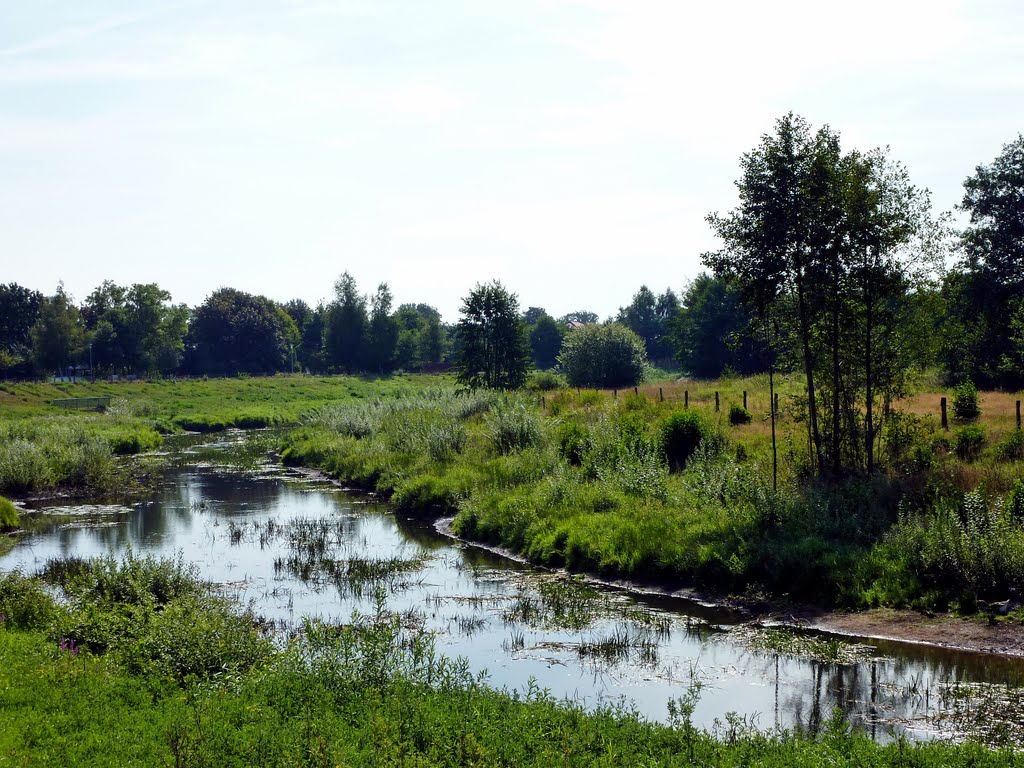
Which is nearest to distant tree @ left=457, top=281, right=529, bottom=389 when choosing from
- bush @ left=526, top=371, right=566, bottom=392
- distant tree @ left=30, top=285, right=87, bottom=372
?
bush @ left=526, top=371, right=566, bottom=392

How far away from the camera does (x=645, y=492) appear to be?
21844mm

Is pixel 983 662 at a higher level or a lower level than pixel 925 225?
lower

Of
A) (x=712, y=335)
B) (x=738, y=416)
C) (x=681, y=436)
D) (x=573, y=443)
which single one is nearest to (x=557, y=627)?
(x=681, y=436)

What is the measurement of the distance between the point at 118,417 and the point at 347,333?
5232cm

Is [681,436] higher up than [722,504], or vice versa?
[681,436]

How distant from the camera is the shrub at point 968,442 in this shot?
20781mm

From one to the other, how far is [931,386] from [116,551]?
1162 inches

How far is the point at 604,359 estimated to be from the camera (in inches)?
2378

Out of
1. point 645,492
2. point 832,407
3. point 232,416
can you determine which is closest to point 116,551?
point 645,492

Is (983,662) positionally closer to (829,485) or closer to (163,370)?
(829,485)

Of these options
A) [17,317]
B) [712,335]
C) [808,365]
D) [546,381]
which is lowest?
[546,381]

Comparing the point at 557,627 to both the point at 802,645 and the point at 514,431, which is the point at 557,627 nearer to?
the point at 802,645

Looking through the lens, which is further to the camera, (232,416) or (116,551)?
(232,416)

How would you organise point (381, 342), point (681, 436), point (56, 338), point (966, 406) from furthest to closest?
1. point (381, 342)
2. point (56, 338)
3. point (681, 436)
4. point (966, 406)
